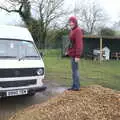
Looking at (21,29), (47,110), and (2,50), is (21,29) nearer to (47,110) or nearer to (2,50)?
(2,50)

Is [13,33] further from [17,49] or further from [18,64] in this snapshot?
[18,64]

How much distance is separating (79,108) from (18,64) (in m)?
2.57

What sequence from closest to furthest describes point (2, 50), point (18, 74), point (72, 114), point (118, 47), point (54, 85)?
point (72, 114)
point (18, 74)
point (2, 50)
point (54, 85)
point (118, 47)

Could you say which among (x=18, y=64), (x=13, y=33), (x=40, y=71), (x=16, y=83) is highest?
(x=13, y=33)

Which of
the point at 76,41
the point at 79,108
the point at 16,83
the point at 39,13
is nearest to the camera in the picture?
the point at 79,108

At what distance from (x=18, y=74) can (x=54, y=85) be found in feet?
12.6

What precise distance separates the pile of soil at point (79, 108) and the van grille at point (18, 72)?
1.19 m

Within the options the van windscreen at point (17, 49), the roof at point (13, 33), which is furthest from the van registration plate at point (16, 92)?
the roof at point (13, 33)

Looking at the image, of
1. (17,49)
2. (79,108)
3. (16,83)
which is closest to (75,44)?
(16,83)

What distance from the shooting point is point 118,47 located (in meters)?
36.8

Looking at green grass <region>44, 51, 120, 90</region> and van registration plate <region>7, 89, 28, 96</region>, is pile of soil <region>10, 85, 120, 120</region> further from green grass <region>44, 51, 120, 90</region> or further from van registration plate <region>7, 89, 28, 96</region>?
green grass <region>44, 51, 120, 90</region>

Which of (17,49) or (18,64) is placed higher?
(17,49)

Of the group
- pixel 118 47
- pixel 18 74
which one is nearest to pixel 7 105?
pixel 18 74

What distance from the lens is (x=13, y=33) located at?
10336 mm
